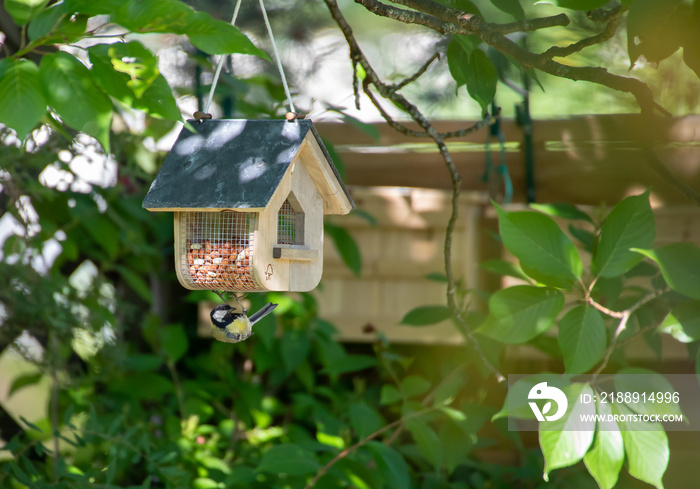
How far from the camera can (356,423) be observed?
1.41 m

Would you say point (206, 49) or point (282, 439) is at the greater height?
point (206, 49)

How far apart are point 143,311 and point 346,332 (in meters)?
0.67

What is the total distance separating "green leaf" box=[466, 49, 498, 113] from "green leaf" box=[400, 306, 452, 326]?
64 cm

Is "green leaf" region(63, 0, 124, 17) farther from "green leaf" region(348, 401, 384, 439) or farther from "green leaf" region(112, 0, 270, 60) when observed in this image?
"green leaf" region(348, 401, 384, 439)

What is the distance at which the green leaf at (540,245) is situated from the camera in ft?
3.13

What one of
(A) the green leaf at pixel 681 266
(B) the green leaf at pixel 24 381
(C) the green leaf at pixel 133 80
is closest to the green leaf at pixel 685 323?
(A) the green leaf at pixel 681 266

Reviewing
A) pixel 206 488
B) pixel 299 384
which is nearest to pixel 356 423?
pixel 206 488

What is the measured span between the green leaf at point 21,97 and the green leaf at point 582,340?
760 millimetres

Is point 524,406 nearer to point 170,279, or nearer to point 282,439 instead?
point 282,439

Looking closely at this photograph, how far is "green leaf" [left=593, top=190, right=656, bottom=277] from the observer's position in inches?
37.5

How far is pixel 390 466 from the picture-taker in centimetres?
128

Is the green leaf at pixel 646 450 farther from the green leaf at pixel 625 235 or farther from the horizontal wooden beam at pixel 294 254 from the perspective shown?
the horizontal wooden beam at pixel 294 254

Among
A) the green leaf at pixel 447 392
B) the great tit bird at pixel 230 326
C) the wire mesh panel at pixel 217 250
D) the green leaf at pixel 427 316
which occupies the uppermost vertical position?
the wire mesh panel at pixel 217 250

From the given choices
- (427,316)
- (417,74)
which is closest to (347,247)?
(427,316)
